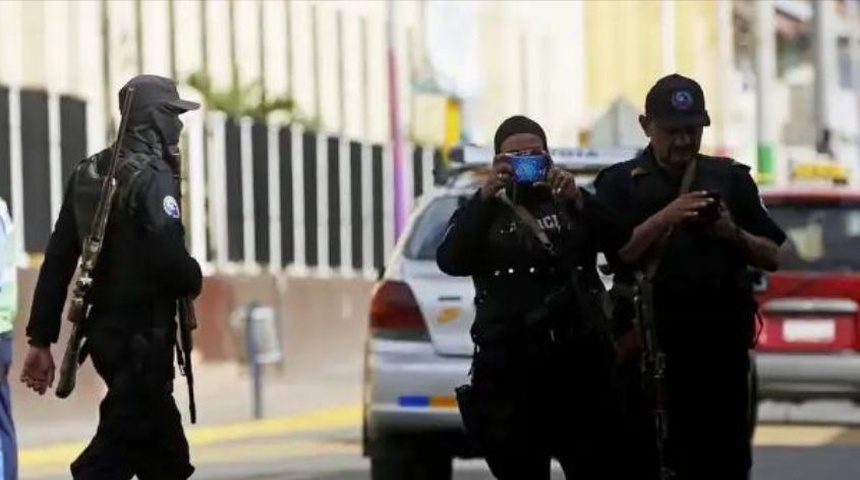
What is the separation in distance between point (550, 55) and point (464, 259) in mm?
44536

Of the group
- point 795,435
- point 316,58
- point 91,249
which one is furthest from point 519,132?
point 316,58

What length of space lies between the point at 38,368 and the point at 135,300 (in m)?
0.41

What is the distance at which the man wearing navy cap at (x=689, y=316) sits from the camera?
29.5 feet

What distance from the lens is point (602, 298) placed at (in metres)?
9.12

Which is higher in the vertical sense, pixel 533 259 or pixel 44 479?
pixel 533 259

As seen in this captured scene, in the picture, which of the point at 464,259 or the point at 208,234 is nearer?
the point at 464,259

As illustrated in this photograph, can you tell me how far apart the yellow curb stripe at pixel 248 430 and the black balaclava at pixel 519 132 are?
1100cm

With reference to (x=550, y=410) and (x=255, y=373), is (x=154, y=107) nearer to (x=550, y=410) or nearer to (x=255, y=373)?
(x=550, y=410)

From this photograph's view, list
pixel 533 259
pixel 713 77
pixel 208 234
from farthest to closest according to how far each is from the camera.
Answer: pixel 713 77 → pixel 208 234 → pixel 533 259

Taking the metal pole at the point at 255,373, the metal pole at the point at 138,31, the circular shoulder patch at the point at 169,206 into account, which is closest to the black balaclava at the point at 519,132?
the circular shoulder patch at the point at 169,206

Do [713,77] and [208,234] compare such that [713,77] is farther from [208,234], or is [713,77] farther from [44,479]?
[44,479]

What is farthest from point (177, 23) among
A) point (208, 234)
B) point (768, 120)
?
point (768, 120)

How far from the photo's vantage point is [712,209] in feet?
29.0

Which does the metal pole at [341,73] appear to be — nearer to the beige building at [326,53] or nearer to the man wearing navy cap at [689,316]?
the beige building at [326,53]
